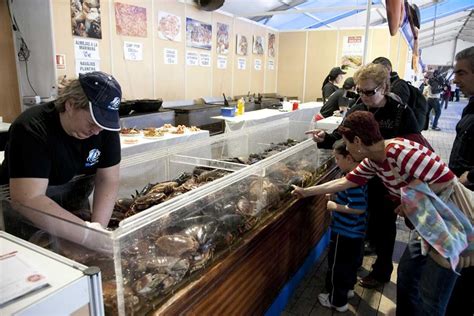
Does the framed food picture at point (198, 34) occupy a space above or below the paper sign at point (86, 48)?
above

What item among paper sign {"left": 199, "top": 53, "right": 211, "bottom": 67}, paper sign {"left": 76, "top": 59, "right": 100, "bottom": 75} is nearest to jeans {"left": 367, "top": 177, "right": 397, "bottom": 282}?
paper sign {"left": 76, "top": 59, "right": 100, "bottom": 75}

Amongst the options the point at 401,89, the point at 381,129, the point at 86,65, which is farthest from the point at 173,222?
the point at 86,65

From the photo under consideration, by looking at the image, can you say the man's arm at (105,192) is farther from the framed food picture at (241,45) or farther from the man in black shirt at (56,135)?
the framed food picture at (241,45)

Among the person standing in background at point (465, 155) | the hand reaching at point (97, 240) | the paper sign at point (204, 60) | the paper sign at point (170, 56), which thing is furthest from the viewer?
the paper sign at point (204, 60)

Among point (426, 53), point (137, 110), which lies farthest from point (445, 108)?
point (137, 110)

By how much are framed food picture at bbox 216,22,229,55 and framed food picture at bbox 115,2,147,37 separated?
208cm

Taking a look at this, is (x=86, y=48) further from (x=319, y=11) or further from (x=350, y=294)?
(x=319, y=11)

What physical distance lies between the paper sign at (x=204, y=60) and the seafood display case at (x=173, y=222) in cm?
418

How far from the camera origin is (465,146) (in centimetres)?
211

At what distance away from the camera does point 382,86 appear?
7.63 ft

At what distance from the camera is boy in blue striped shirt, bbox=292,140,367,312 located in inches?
90.4

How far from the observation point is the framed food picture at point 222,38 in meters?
6.97

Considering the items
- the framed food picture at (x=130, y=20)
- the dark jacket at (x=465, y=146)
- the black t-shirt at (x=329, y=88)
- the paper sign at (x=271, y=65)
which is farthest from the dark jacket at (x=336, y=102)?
the paper sign at (x=271, y=65)

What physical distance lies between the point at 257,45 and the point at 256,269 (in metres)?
7.50
